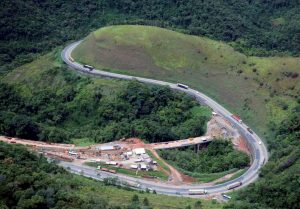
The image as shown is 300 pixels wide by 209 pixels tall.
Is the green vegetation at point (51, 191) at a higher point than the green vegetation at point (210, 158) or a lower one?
higher

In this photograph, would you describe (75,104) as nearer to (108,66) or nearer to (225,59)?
(108,66)

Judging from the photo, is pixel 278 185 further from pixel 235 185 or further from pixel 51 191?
pixel 51 191

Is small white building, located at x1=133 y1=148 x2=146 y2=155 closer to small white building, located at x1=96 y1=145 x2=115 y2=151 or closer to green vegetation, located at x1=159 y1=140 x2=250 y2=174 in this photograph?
green vegetation, located at x1=159 y1=140 x2=250 y2=174

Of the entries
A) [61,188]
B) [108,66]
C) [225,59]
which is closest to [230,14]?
[225,59]

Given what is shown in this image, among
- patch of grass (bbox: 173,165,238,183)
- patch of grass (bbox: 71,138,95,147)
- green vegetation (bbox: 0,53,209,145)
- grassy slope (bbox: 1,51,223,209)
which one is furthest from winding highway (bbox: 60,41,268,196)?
patch of grass (bbox: 71,138,95,147)

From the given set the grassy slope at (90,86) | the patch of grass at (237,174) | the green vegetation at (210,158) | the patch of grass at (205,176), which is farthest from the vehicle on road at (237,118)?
the grassy slope at (90,86)

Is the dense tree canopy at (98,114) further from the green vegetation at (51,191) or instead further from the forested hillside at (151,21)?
the forested hillside at (151,21)
